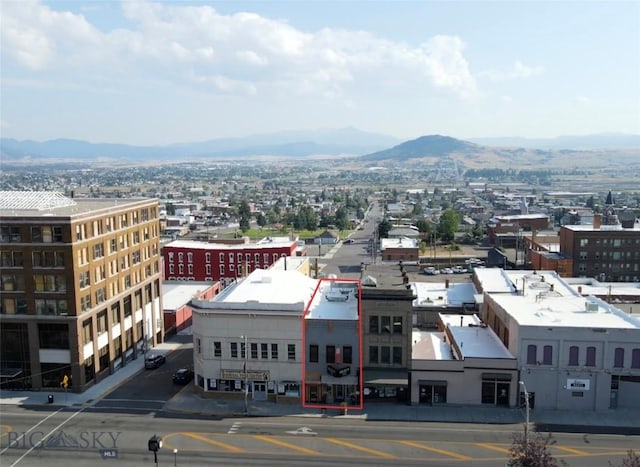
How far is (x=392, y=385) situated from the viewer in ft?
149

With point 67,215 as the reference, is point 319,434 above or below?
below

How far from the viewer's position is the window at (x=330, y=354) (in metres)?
45.9

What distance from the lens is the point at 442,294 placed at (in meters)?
72.9

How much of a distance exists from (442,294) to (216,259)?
1454 inches

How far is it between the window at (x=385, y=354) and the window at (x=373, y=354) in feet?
1.23

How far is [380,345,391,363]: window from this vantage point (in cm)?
4566

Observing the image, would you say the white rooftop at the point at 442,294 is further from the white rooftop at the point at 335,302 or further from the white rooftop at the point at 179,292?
the white rooftop at the point at 179,292

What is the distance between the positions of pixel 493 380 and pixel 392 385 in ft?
24.4

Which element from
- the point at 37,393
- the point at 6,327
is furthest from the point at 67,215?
the point at 37,393

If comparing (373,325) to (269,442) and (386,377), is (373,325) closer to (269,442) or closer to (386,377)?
(386,377)

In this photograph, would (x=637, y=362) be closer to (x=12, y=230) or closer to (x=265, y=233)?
(x=12, y=230)

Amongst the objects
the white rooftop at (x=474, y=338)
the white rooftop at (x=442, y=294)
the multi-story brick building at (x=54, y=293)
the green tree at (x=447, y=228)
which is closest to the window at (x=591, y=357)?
the white rooftop at (x=474, y=338)

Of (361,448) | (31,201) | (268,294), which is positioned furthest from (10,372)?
(361,448)

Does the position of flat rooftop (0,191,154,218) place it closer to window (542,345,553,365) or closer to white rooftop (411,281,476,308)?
white rooftop (411,281,476,308)
